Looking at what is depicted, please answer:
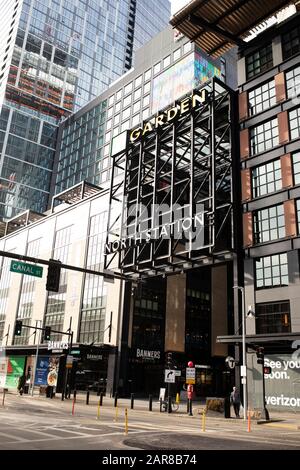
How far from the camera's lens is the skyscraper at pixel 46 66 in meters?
144

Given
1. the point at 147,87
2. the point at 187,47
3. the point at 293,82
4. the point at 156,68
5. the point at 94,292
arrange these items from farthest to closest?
the point at 147,87
the point at 156,68
the point at 187,47
the point at 94,292
the point at 293,82

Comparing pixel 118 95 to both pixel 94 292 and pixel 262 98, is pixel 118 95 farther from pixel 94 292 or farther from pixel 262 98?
pixel 262 98

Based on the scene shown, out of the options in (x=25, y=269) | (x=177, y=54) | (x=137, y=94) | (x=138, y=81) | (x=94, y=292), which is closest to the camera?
(x=25, y=269)

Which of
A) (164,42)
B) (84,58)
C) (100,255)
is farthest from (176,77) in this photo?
(84,58)

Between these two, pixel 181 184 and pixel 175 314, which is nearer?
pixel 181 184

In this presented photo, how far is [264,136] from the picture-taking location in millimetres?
41469

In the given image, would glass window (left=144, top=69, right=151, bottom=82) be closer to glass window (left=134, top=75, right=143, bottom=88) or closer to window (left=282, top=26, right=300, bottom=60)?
glass window (left=134, top=75, right=143, bottom=88)

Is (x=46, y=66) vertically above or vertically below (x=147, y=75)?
above

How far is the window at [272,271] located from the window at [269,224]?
5.81 feet

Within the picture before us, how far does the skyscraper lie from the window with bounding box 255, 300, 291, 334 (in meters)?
117

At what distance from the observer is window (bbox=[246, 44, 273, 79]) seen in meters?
43.2

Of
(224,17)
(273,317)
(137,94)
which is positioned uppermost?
(137,94)

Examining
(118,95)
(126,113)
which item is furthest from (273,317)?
(118,95)

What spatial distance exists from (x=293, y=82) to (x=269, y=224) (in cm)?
1321
